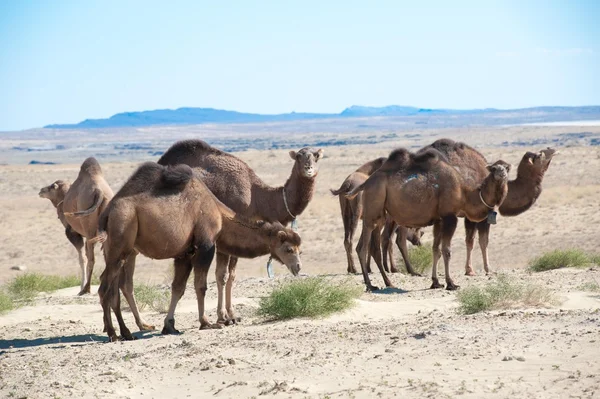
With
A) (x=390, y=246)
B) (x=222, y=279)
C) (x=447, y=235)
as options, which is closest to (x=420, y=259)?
(x=390, y=246)

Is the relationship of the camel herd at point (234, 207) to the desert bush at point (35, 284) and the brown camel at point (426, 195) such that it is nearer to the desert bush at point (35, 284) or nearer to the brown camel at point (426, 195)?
the brown camel at point (426, 195)

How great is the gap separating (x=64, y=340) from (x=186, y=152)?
3048mm

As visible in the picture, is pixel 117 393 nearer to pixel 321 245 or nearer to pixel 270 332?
pixel 270 332

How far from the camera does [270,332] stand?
1158cm

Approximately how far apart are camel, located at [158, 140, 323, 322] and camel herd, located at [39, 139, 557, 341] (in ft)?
0.04

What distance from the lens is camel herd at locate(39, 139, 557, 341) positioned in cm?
1150

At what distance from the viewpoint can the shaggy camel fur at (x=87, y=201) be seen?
1595cm

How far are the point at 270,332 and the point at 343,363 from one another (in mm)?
2290

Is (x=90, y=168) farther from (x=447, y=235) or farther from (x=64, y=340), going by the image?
(x=447, y=235)

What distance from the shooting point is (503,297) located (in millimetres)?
12547

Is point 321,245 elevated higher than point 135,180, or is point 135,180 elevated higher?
point 135,180

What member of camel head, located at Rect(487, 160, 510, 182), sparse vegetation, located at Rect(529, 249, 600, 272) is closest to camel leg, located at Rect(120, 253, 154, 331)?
camel head, located at Rect(487, 160, 510, 182)

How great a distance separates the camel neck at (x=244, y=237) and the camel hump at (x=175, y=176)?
0.74 meters

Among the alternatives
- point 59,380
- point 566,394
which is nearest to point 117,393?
point 59,380
